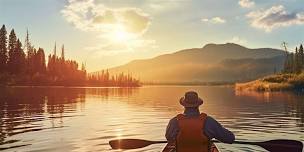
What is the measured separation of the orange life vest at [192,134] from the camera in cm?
1484

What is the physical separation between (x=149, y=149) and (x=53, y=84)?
147m

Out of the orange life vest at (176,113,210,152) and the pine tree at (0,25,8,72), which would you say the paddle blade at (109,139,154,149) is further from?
the pine tree at (0,25,8,72)

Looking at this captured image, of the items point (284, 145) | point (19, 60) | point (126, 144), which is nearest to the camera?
→ point (284, 145)

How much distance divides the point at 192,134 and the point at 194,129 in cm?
21

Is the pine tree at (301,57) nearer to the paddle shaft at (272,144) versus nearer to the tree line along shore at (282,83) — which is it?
the tree line along shore at (282,83)

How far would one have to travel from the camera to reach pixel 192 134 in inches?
589

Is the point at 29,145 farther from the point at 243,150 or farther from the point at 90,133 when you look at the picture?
the point at 243,150

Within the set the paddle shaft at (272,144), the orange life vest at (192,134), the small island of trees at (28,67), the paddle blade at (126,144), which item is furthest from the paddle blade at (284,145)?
the small island of trees at (28,67)

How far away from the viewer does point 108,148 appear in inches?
882

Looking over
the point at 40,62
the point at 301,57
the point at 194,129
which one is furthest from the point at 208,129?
the point at 40,62

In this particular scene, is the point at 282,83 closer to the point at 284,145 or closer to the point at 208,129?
the point at 284,145

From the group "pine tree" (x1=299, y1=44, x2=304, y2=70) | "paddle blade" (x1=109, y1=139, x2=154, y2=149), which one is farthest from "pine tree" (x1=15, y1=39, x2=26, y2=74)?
"paddle blade" (x1=109, y1=139, x2=154, y2=149)

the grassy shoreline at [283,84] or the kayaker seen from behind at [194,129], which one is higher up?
the grassy shoreline at [283,84]

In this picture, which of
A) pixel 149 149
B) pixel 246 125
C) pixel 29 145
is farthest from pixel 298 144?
pixel 246 125
